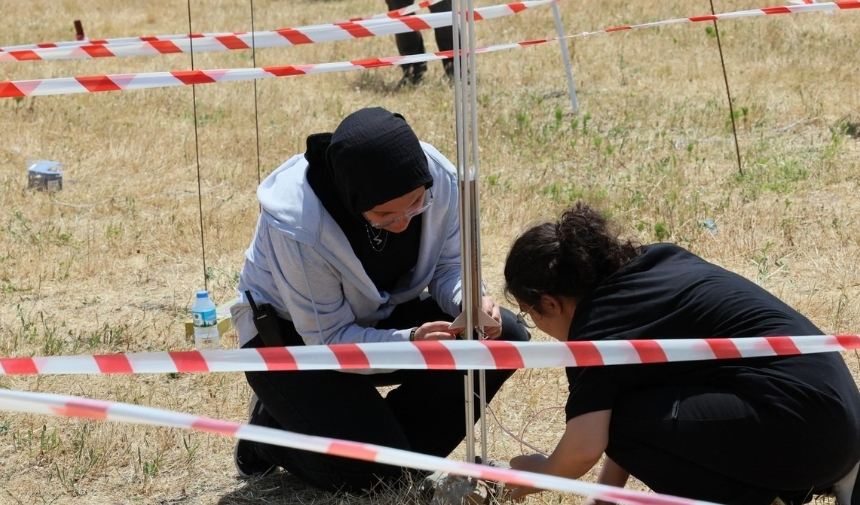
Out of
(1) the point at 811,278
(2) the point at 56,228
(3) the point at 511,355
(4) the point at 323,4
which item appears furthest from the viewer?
(4) the point at 323,4

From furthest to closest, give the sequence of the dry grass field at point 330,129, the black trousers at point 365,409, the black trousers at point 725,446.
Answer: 1. the dry grass field at point 330,129
2. the black trousers at point 365,409
3. the black trousers at point 725,446

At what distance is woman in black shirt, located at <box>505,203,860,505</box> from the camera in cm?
247

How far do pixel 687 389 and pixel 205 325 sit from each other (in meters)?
2.26

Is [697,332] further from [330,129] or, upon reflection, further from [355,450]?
[330,129]

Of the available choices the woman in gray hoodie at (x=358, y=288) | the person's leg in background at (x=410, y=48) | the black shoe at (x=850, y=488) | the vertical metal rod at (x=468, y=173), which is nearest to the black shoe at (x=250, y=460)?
the woman in gray hoodie at (x=358, y=288)

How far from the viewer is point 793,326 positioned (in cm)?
253

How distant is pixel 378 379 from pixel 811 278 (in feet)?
7.43

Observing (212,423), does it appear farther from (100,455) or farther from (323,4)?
(323,4)

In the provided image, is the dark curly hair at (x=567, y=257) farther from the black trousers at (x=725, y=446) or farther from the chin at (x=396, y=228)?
the chin at (x=396, y=228)

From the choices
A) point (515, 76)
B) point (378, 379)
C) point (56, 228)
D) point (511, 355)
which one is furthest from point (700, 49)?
point (511, 355)

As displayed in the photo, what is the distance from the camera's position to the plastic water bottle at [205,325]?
4230mm

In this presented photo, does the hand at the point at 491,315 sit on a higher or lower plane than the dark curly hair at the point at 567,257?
lower

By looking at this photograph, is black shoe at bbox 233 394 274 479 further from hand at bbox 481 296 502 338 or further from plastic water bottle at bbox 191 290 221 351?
plastic water bottle at bbox 191 290 221 351

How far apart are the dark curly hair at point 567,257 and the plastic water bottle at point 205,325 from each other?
6.25ft
